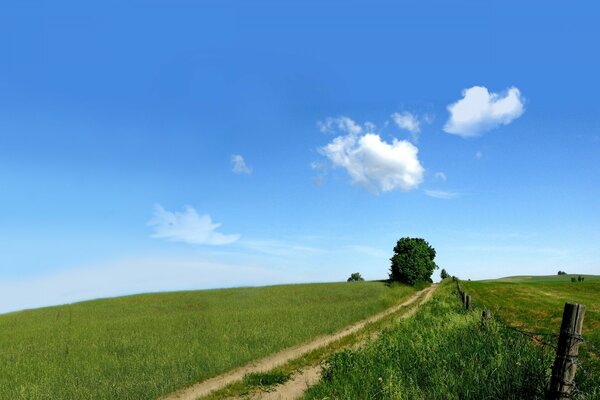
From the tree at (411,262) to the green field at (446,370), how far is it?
56.9 metres

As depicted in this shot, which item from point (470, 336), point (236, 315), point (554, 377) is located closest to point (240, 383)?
point (470, 336)

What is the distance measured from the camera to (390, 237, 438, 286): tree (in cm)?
6844

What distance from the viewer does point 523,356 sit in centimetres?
966

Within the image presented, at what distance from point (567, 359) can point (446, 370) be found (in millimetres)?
3492

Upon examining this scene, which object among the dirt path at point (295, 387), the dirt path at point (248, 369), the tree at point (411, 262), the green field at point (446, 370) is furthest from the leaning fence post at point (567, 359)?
the tree at point (411, 262)

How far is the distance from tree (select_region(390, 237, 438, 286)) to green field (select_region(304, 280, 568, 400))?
5688cm

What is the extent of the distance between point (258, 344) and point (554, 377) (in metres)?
13.9

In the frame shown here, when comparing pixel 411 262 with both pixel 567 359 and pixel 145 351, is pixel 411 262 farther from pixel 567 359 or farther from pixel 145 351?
pixel 567 359

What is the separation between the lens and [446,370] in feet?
31.6

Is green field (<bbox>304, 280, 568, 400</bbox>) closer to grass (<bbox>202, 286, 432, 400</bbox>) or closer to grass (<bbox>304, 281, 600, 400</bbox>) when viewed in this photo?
grass (<bbox>304, 281, 600, 400</bbox>)

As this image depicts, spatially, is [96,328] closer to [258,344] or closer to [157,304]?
[258,344]

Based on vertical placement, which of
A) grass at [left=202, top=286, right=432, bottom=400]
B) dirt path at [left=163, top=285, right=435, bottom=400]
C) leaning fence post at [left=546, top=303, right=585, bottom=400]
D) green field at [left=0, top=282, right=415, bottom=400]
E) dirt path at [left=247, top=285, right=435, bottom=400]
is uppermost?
leaning fence post at [left=546, top=303, right=585, bottom=400]

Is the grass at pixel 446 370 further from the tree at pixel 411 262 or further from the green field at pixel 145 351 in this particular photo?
the tree at pixel 411 262

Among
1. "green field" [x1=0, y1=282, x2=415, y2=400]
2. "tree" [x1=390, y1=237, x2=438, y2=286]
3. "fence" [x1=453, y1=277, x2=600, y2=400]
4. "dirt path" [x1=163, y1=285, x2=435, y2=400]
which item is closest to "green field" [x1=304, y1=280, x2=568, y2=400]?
"fence" [x1=453, y1=277, x2=600, y2=400]
